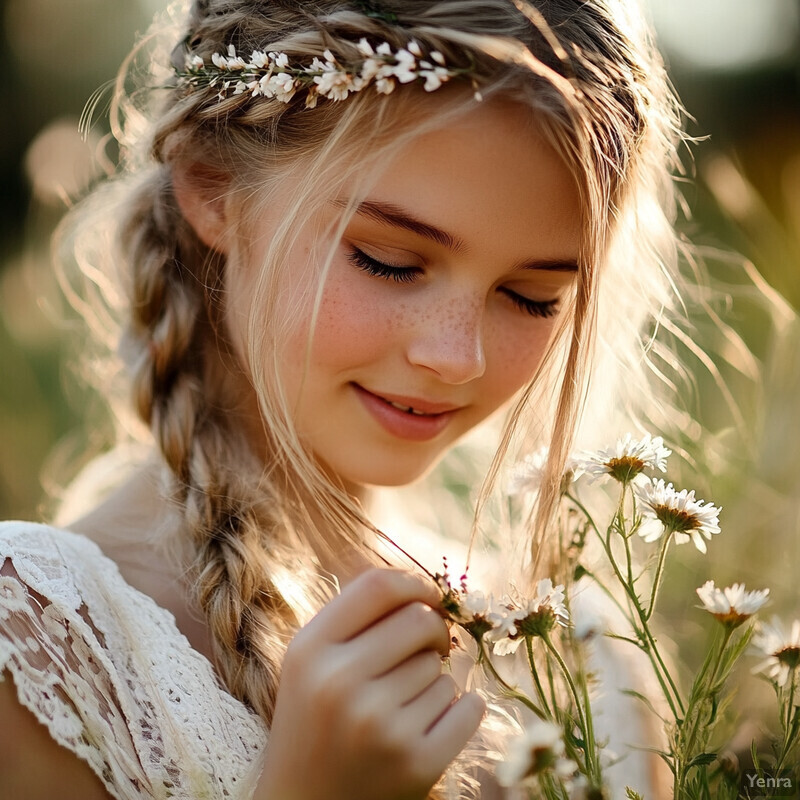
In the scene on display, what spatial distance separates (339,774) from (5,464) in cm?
208

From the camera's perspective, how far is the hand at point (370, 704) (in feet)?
2.89

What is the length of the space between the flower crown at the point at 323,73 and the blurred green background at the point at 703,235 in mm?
666

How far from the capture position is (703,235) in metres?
2.75

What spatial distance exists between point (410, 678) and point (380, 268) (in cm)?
60

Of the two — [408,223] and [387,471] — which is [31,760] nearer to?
[387,471]

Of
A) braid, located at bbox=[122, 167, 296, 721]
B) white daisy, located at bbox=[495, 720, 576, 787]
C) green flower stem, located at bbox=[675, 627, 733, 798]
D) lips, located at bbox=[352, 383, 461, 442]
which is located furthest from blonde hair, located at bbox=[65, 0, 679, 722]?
white daisy, located at bbox=[495, 720, 576, 787]

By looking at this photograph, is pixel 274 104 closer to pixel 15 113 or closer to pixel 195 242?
pixel 195 242

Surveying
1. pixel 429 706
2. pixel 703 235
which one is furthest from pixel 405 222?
pixel 703 235

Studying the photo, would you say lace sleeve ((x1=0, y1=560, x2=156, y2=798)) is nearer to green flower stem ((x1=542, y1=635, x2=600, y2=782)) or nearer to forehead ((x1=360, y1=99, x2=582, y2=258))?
green flower stem ((x1=542, y1=635, x2=600, y2=782))

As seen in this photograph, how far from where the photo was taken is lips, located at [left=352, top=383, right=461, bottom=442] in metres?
1.32

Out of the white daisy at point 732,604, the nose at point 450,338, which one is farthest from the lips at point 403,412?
the white daisy at point 732,604

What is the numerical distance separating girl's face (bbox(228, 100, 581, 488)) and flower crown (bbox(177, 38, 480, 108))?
0.32 ft

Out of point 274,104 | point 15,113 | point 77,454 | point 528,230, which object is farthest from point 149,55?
point 15,113

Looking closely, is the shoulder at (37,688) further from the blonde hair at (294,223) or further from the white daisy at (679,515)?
the white daisy at (679,515)
